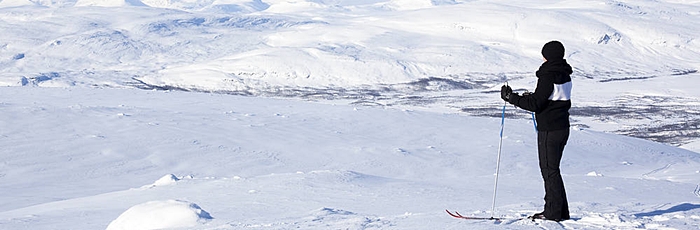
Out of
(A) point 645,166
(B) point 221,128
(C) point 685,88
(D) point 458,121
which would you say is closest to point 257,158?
(B) point 221,128

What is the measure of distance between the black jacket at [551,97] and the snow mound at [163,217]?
83.7 inches

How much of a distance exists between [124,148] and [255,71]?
35343 mm

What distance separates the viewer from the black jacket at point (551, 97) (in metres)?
3.90

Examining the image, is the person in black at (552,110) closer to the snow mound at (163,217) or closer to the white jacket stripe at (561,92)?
the white jacket stripe at (561,92)

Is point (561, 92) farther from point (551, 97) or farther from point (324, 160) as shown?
point (324, 160)

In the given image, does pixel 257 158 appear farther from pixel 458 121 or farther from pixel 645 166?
pixel 645 166

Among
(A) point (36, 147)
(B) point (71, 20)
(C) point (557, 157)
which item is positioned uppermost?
(C) point (557, 157)

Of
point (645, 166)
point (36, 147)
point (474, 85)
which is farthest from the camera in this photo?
point (474, 85)

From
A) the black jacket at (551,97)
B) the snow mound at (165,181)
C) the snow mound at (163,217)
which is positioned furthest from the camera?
the snow mound at (165,181)

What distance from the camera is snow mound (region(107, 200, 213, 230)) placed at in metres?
4.38

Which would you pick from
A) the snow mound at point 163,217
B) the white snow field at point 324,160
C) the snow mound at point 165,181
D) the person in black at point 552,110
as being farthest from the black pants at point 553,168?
the snow mound at point 165,181

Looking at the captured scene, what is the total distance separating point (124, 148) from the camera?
9.52 m

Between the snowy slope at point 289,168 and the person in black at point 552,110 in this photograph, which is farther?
the snowy slope at point 289,168

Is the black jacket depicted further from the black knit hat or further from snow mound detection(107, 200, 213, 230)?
snow mound detection(107, 200, 213, 230)
